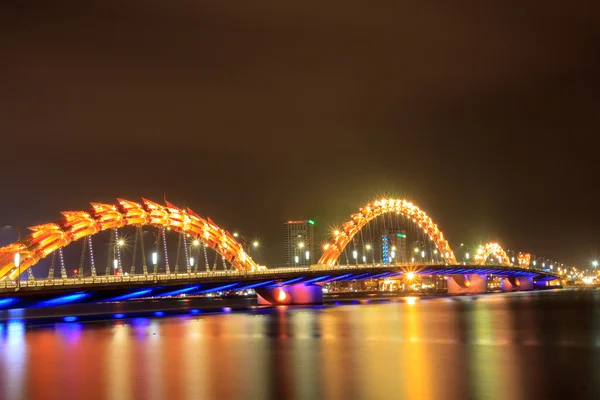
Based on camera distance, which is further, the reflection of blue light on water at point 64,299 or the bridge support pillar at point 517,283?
the bridge support pillar at point 517,283

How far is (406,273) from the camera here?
92938 millimetres

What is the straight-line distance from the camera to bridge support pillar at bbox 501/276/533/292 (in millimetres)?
147988

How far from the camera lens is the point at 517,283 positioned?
151625mm

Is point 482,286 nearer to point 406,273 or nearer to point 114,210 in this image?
point 406,273

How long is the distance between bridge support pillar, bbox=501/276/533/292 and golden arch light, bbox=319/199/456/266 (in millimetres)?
14642

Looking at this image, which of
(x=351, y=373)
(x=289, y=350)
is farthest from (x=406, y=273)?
(x=351, y=373)

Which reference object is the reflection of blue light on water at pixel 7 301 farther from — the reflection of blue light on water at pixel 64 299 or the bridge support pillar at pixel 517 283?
the bridge support pillar at pixel 517 283

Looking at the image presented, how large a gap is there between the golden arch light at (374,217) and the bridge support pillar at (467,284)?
7.19 meters

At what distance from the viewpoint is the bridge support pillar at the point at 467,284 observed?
429 ft

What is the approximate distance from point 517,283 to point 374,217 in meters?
52.0

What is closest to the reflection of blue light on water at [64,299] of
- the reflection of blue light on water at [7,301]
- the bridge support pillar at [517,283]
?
the reflection of blue light on water at [7,301]

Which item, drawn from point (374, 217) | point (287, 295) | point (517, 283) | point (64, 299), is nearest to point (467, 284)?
point (517, 283)

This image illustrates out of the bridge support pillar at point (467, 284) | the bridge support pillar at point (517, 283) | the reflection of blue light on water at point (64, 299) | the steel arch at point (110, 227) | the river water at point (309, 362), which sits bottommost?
the bridge support pillar at point (517, 283)

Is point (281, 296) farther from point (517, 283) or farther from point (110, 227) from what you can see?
point (517, 283)
